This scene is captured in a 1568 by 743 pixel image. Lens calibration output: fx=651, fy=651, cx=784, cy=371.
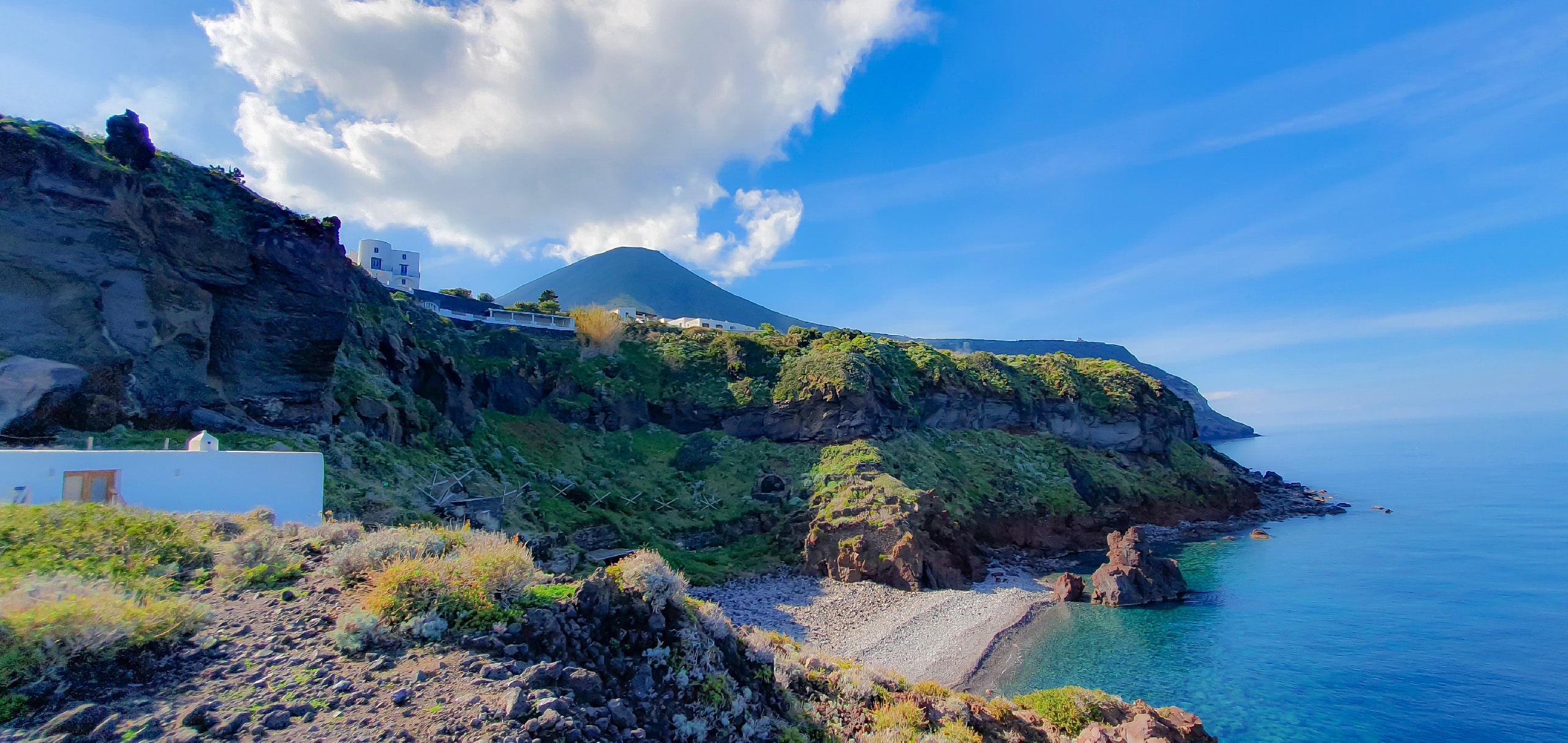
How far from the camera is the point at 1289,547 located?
132 feet

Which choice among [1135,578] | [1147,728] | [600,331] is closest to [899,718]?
[1147,728]

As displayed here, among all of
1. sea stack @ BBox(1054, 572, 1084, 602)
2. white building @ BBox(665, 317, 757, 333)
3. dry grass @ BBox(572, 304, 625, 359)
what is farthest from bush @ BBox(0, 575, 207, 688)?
white building @ BBox(665, 317, 757, 333)

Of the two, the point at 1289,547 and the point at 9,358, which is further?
the point at 1289,547

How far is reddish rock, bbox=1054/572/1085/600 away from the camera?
28.4 metres

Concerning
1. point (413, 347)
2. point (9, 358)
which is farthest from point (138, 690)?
point (413, 347)

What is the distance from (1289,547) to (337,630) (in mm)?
49812

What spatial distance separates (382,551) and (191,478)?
6.61 meters

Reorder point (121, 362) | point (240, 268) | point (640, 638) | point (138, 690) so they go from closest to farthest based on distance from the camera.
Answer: point (138, 690), point (640, 638), point (121, 362), point (240, 268)

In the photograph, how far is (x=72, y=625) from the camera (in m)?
5.29

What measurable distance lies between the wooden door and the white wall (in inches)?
2.8

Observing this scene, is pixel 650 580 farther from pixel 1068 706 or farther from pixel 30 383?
pixel 30 383

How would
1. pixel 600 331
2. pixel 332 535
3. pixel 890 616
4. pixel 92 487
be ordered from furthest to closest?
pixel 600 331
pixel 890 616
pixel 92 487
pixel 332 535

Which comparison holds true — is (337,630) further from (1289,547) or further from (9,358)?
(1289,547)

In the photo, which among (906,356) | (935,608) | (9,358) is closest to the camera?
(9,358)
